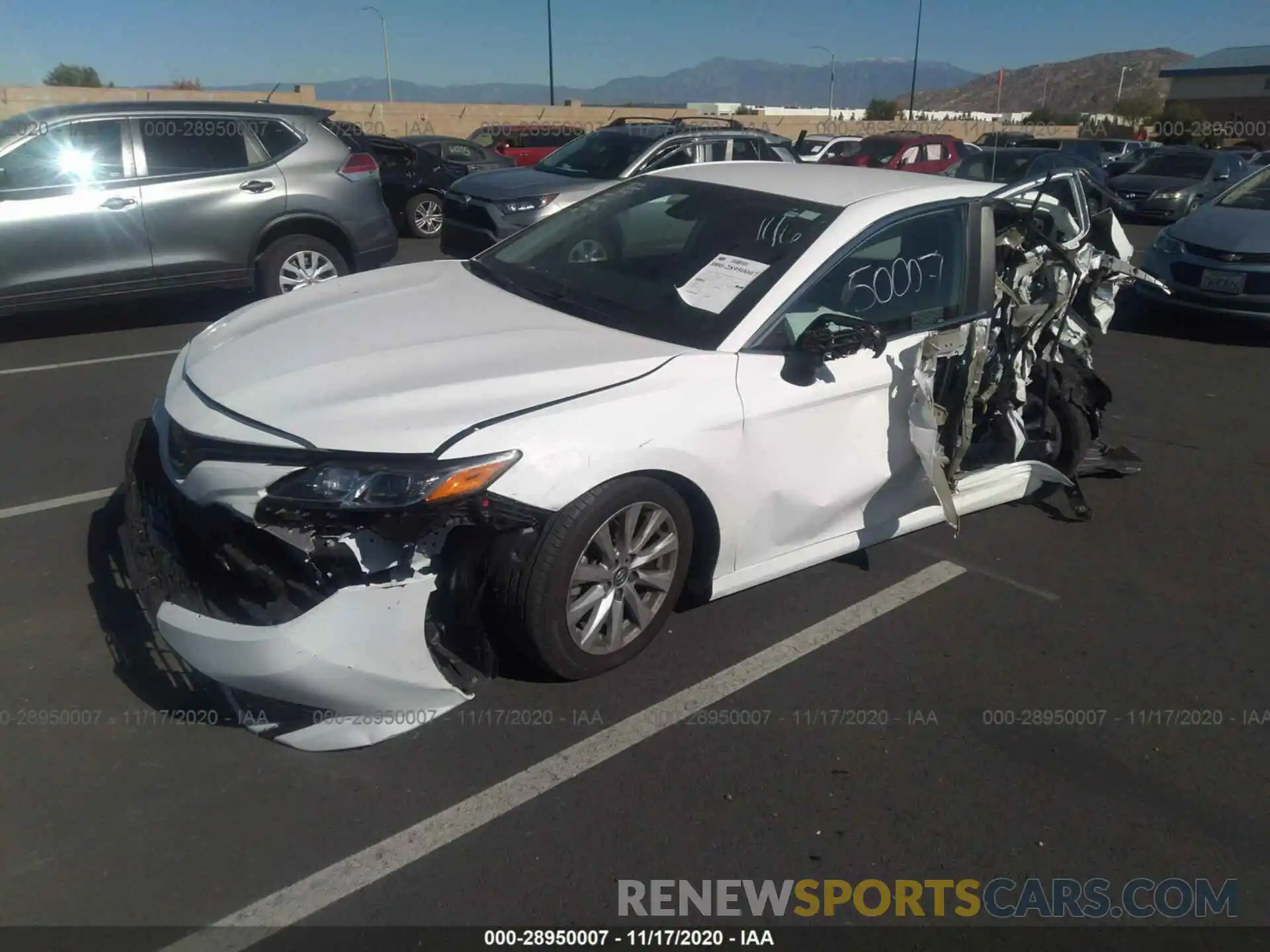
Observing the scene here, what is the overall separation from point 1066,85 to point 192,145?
138m

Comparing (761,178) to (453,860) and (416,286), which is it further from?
(453,860)

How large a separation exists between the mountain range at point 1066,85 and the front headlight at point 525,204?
110 meters

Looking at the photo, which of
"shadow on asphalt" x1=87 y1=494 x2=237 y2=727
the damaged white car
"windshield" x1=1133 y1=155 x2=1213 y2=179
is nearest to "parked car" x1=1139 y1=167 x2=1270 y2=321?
the damaged white car

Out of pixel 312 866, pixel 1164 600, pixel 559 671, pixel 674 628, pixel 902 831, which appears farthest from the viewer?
pixel 1164 600

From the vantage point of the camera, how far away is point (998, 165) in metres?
14.7

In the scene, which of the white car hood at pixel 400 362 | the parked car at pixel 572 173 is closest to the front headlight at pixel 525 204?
the parked car at pixel 572 173

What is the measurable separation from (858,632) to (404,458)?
76.7 inches

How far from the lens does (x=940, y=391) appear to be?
427cm

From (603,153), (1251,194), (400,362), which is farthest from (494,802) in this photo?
(1251,194)

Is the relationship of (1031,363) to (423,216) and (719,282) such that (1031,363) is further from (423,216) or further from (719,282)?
(423,216)

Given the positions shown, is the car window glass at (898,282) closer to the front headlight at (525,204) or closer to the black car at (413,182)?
the front headlight at (525,204)

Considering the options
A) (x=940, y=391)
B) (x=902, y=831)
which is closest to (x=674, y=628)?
(x=902, y=831)

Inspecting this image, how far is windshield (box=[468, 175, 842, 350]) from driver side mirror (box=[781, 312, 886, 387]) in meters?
0.24

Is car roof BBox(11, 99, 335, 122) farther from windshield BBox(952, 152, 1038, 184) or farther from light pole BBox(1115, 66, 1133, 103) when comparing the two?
light pole BBox(1115, 66, 1133, 103)
